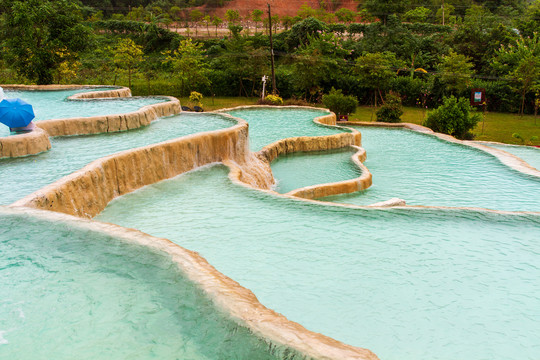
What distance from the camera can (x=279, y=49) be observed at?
38656mm

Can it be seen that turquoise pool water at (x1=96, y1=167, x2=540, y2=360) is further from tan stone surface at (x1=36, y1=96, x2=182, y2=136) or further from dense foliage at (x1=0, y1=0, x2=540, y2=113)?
dense foliage at (x1=0, y1=0, x2=540, y2=113)

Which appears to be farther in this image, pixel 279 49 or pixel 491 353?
pixel 279 49

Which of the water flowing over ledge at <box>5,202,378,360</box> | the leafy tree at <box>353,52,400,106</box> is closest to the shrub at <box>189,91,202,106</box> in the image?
the leafy tree at <box>353,52,400,106</box>

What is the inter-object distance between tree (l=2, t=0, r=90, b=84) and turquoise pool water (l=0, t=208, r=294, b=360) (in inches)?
615

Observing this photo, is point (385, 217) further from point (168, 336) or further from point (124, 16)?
point (124, 16)

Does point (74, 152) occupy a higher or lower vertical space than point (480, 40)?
lower

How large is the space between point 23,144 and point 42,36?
12.5 metres

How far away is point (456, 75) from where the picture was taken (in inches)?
1015

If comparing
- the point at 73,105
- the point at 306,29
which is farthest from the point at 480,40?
the point at 73,105

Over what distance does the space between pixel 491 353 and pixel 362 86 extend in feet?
84.0

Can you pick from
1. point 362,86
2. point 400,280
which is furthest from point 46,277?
point 362,86

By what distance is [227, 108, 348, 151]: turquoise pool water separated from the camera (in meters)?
13.1

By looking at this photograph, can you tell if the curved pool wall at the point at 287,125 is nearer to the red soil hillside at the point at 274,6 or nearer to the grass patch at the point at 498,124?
the grass patch at the point at 498,124

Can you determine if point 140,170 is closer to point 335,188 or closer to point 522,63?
point 335,188
